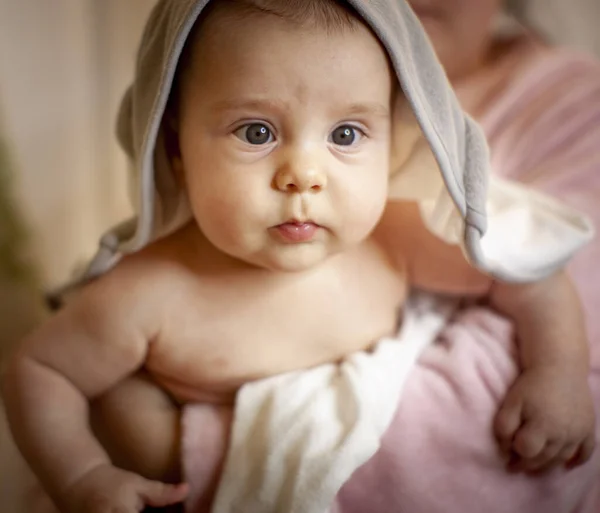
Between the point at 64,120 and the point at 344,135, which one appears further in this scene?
the point at 64,120

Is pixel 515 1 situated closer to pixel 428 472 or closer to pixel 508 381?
pixel 508 381

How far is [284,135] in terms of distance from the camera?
593 mm

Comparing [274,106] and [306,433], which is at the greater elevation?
[274,106]

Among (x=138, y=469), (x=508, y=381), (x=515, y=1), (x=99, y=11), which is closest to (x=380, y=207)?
(x=508, y=381)

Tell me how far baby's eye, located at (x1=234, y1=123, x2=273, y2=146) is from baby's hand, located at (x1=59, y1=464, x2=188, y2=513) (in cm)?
33

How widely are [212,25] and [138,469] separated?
1.45ft

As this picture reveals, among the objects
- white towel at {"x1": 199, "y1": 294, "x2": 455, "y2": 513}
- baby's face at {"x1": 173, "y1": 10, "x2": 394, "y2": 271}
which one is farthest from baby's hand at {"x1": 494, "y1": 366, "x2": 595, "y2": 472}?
baby's face at {"x1": 173, "y1": 10, "x2": 394, "y2": 271}

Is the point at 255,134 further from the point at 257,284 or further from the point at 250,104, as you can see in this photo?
the point at 257,284

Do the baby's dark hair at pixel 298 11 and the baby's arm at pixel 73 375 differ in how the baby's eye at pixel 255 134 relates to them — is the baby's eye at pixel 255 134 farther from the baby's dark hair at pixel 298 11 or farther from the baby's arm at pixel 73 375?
the baby's arm at pixel 73 375

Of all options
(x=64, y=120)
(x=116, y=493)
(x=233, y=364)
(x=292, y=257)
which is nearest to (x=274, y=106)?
(x=292, y=257)

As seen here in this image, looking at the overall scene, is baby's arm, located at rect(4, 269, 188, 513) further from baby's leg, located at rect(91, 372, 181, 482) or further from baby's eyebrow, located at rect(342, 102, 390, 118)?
baby's eyebrow, located at rect(342, 102, 390, 118)

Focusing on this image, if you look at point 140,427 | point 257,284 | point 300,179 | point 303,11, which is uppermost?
point 303,11

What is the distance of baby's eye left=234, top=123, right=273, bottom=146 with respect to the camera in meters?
0.59

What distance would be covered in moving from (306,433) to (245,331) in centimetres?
12
